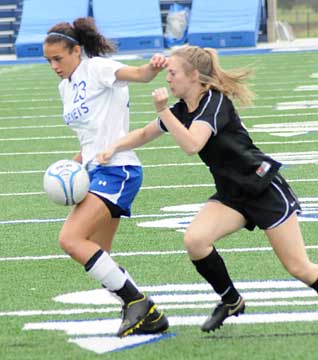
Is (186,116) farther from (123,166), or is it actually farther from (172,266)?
(172,266)

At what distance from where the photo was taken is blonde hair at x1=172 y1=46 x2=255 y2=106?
244 inches

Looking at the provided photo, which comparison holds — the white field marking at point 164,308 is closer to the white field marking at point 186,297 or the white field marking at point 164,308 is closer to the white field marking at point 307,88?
the white field marking at point 186,297

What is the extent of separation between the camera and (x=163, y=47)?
→ 3469cm

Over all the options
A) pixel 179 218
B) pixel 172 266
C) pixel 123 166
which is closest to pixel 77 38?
pixel 123 166

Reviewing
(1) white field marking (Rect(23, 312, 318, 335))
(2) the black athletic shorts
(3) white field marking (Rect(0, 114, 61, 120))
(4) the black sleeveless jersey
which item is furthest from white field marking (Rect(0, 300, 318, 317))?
(3) white field marking (Rect(0, 114, 61, 120))

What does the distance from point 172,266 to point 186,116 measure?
2.10 m

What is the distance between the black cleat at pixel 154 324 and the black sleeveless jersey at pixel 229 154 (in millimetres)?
740

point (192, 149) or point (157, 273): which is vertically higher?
point (192, 149)

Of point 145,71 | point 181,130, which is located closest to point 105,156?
point 145,71

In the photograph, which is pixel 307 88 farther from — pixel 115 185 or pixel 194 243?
pixel 194 243

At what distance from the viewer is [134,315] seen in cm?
627

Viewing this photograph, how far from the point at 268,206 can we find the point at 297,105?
1266cm

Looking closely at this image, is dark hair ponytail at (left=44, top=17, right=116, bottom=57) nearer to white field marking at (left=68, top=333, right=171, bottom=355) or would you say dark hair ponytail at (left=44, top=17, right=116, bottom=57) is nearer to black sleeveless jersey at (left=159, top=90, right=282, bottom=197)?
black sleeveless jersey at (left=159, top=90, right=282, bottom=197)

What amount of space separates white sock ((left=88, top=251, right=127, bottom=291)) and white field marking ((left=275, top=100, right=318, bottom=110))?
40.1ft
